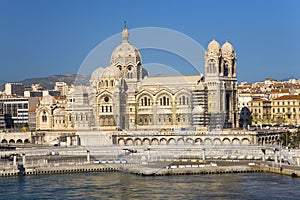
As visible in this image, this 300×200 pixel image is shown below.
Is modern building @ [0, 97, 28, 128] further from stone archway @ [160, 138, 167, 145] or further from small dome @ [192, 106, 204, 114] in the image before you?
stone archway @ [160, 138, 167, 145]

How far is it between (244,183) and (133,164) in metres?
7.03

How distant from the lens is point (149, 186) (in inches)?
1061

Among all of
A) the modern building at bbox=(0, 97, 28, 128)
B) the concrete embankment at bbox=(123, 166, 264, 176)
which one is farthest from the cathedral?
the modern building at bbox=(0, 97, 28, 128)

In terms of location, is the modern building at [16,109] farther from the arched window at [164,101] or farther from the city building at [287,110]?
the city building at [287,110]

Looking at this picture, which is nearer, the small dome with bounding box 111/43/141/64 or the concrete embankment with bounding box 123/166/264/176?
the concrete embankment with bounding box 123/166/264/176

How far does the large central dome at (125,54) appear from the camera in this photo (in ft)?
165

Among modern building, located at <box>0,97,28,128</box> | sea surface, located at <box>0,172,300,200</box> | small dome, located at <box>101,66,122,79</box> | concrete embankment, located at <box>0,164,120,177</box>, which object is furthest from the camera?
modern building, located at <box>0,97,28,128</box>

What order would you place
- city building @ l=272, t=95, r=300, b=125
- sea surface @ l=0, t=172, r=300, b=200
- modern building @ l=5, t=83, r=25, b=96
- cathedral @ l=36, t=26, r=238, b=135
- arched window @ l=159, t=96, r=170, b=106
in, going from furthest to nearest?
modern building @ l=5, t=83, r=25, b=96, city building @ l=272, t=95, r=300, b=125, arched window @ l=159, t=96, r=170, b=106, cathedral @ l=36, t=26, r=238, b=135, sea surface @ l=0, t=172, r=300, b=200

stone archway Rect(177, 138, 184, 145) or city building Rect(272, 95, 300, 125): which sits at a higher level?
city building Rect(272, 95, 300, 125)

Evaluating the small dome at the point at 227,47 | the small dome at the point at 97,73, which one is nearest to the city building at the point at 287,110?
the small dome at the point at 227,47

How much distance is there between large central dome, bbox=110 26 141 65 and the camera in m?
50.3

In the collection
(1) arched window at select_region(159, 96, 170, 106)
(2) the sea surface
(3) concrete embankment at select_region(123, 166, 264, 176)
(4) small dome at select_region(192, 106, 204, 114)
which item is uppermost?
(1) arched window at select_region(159, 96, 170, 106)

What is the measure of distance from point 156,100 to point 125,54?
4.71 meters

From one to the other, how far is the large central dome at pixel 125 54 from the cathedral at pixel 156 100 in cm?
9
